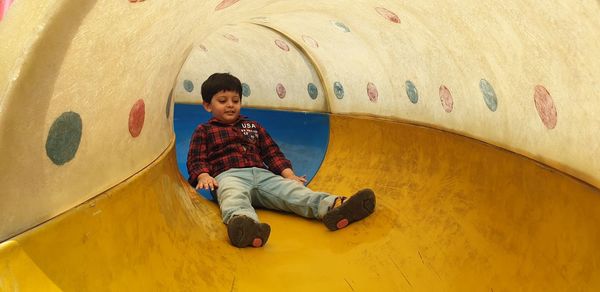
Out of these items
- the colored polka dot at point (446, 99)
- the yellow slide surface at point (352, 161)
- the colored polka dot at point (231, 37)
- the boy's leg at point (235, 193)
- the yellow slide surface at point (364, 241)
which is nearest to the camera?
the yellow slide surface at point (352, 161)

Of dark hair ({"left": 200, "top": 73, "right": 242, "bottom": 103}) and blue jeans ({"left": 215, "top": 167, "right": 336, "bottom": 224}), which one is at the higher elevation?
dark hair ({"left": 200, "top": 73, "right": 242, "bottom": 103})

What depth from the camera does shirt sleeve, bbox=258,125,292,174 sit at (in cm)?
302

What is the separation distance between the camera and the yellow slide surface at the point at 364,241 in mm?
1431

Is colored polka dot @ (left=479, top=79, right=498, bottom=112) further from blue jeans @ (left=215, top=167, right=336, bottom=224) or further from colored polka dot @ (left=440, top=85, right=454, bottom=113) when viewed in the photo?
blue jeans @ (left=215, top=167, right=336, bottom=224)

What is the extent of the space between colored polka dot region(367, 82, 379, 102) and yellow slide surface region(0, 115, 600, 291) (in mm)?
982

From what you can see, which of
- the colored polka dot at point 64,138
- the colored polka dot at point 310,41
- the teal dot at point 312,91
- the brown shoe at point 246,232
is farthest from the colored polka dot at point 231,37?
the colored polka dot at point 64,138

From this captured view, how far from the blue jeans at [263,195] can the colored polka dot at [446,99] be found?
0.94 meters

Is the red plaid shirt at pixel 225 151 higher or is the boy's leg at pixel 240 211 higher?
the red plaid shirt at pixel 225 151

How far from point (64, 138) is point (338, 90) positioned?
3.10m

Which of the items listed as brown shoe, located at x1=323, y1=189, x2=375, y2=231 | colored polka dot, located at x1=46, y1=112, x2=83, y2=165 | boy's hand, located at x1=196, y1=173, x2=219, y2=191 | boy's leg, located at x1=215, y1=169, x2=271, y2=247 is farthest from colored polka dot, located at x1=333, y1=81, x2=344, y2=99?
colored polka dot, located at x1=46, y1=112, x2=83, y2=165

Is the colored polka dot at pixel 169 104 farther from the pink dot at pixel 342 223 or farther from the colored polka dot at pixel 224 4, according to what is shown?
the pink dot at pixel 342 223

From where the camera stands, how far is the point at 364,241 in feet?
7.39

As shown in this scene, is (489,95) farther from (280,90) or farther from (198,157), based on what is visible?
(280,90)

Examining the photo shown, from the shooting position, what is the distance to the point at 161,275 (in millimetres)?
1696
